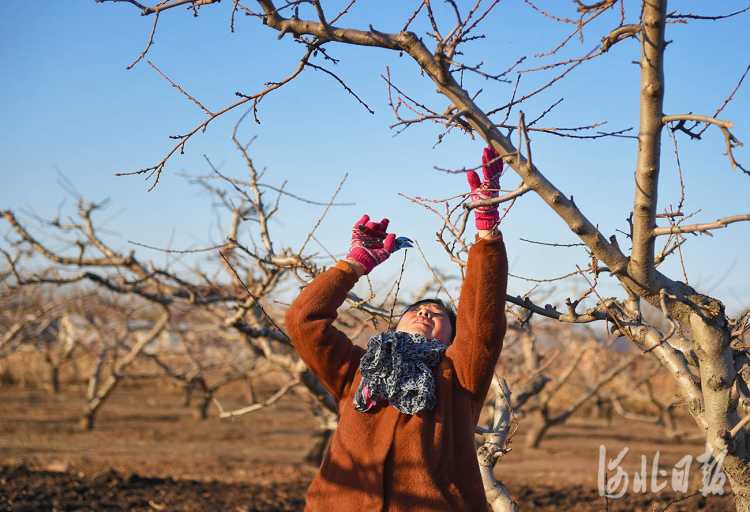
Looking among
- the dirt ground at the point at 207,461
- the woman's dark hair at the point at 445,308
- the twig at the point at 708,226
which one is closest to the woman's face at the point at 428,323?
the woman's dark hair at the point at 445,308

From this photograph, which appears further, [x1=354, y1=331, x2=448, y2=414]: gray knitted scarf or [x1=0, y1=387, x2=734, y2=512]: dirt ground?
[x1=0, y1=387, x2=734, y2=512]: dirt ground

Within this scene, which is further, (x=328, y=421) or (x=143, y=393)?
(x=143, y=393)

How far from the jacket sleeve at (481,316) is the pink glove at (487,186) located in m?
0.06

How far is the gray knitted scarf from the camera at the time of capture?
2.10m

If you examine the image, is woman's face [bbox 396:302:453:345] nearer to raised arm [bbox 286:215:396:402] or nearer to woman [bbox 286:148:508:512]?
woman [bbox 286:148:508:512]

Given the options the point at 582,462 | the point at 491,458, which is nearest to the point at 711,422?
the point at 491,458

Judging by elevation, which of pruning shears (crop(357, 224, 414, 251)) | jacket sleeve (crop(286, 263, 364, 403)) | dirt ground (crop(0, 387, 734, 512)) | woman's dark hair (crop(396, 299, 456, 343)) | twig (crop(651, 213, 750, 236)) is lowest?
dirt ground (crop(0, 387, 734, 512))

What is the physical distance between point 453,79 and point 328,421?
15.1ft

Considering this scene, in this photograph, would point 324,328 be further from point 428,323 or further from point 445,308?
point 445,308

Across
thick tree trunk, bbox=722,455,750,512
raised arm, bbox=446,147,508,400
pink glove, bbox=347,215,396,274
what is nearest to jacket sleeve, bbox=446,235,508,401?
raised arm, bbox=446,147,508,400

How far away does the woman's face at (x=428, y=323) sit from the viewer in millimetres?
2439

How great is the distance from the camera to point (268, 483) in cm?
711

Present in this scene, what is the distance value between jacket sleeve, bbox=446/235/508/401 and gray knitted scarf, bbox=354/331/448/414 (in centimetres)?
12

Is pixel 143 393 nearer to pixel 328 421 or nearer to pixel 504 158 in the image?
pixel 328 421
